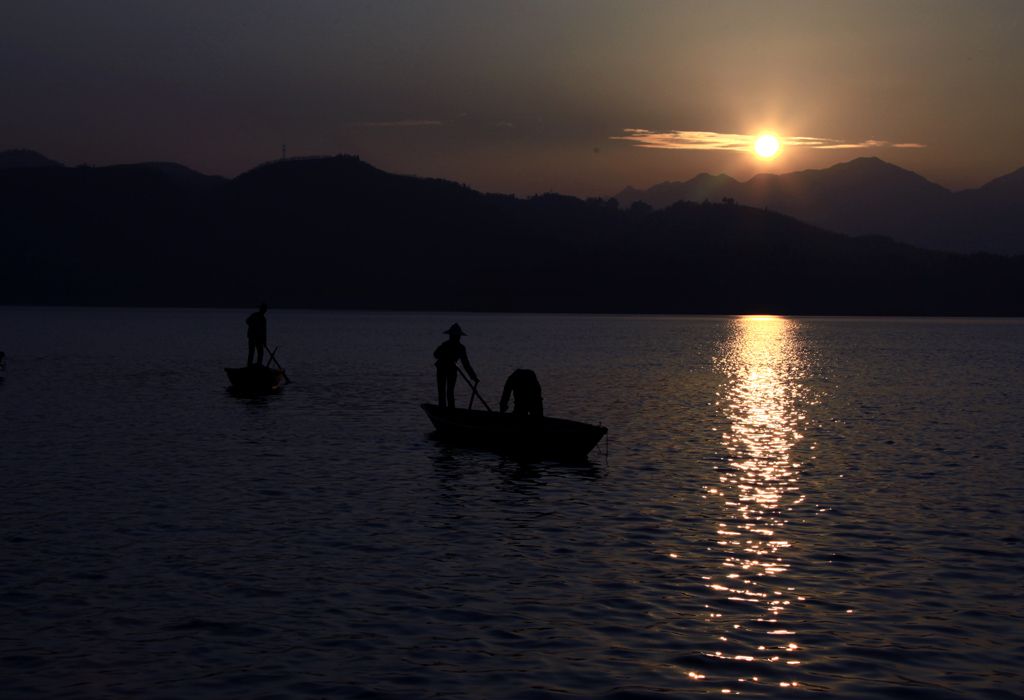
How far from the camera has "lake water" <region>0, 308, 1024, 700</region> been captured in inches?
356

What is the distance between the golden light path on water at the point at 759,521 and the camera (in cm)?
1015

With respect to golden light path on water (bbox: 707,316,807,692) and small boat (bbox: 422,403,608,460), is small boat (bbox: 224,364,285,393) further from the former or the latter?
golden light path on water (bbox: 707,316,807,692)

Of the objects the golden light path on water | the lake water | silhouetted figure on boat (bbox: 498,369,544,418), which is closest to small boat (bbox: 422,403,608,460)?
silhouetted figure on boat (bbox: 498,369,544,418)

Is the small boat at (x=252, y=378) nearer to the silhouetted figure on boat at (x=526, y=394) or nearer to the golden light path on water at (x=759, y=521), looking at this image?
the silhouetted figure on boat at (x=526, y=394)

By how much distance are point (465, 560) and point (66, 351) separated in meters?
77.0

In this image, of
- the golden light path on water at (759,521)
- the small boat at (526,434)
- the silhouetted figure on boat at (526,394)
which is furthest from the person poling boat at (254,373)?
the golden light path on water at (759,521)

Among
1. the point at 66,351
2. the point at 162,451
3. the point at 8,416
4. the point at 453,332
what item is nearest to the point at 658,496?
the point at 453,332

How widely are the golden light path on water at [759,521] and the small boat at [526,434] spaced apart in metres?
3.35

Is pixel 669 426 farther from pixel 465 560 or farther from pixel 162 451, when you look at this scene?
pixel 465 560

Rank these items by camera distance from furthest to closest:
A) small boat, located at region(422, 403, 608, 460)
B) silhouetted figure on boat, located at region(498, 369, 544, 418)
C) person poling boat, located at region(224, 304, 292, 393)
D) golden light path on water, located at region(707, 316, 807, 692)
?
A: person poling boat, located at region(224, 304, 292, 393) < silhouetted figure on boat, located at region(498, 369, 544, 418) < small boat, located at region(422, 403, 608, 460) < golden light path on water, located at region(707, 316, 807, 692)

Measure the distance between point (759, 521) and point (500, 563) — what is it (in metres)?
5.44

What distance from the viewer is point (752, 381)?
55.1 m

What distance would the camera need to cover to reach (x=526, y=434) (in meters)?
23.0

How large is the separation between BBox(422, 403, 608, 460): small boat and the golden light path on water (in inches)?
132
